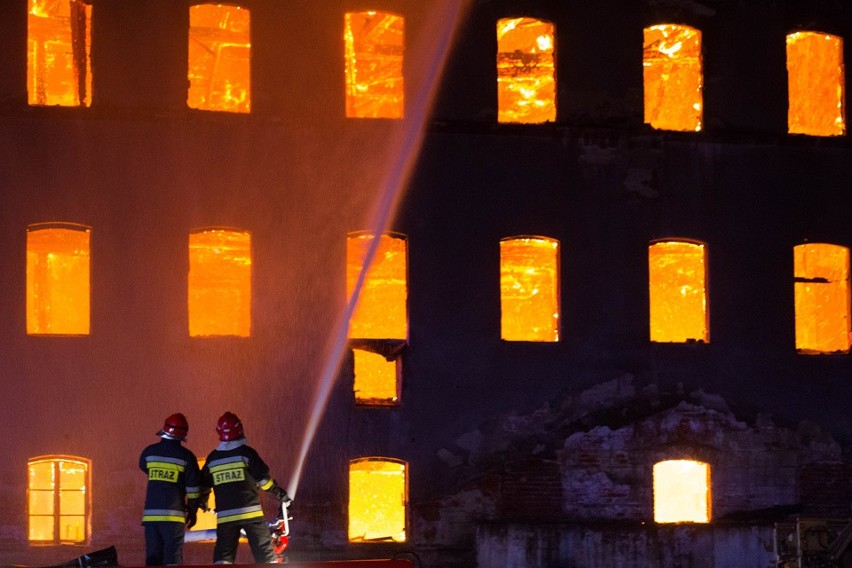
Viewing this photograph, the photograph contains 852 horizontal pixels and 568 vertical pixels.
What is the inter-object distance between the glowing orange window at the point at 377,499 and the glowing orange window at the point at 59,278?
421cm

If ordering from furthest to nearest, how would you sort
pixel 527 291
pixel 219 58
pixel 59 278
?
1. pixel 527 291
2. pixel 219 58
3. pixel 59 278

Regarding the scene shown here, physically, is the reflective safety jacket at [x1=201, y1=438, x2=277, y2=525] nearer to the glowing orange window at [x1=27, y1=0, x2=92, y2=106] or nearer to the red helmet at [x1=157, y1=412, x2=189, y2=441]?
the red helmet at [x1=157, y1=412, x2=189, y2=441]

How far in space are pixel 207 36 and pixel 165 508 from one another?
23.8 feet

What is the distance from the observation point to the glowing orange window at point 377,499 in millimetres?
16531

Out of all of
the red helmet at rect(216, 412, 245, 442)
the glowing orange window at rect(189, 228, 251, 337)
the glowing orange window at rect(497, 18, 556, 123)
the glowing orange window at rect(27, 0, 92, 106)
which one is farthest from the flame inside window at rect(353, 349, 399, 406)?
the glowing orange window at rect(27, 0, 92, 106)

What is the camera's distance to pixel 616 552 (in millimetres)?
15648

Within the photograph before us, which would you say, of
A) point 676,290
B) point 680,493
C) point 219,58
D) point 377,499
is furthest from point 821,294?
point 219,58

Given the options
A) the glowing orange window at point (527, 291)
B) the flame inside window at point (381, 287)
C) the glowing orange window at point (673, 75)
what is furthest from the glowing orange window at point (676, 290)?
the flame inside window at point (381, 287)

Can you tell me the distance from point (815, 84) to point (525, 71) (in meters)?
4.39

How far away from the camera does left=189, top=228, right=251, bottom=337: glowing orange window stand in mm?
16359

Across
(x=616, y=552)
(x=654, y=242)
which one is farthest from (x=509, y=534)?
(x=654, y=242)

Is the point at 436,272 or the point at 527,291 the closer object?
the point at 436,272

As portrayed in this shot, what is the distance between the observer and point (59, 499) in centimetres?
1588

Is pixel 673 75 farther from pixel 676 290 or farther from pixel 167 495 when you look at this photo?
pixel 167 495
